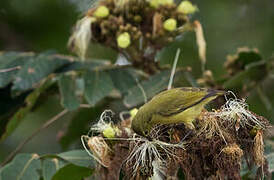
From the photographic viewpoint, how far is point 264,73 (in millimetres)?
3521

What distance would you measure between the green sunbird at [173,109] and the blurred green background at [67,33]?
198 centimetres

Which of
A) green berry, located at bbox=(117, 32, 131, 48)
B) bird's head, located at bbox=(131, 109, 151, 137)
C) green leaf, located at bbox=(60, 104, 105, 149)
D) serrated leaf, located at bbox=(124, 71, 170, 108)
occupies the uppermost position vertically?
green berry, located at bbox=(117, 32, 131, 48)

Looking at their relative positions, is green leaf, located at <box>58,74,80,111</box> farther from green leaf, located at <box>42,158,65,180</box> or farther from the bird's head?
the bird's head

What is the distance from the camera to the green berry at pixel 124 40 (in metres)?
3.13

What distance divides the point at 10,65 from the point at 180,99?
1.24 m

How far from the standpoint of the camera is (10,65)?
136 inches

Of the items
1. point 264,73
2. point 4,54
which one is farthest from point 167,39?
point 4,54

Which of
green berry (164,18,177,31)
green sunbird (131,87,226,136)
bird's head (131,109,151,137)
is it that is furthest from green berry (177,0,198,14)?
bird's head (131,109,151,137)

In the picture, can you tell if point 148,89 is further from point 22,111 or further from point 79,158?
point 22,111

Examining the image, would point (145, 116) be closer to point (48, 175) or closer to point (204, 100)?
point (204, 100)

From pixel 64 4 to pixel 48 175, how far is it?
8.73 ft

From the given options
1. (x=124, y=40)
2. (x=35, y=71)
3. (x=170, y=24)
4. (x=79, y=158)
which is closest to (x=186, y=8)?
(x=170, y=24)

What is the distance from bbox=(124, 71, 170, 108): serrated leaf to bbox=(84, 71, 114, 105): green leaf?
5.6 inches

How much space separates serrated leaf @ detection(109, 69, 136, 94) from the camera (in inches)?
136
